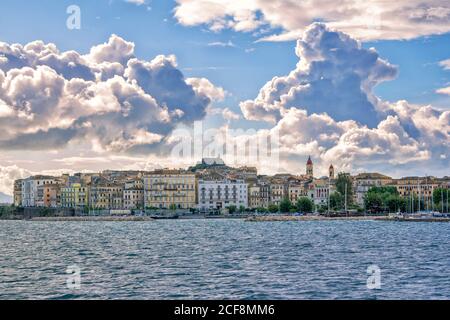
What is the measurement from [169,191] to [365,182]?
30.6 metres

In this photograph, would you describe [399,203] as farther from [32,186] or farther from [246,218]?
[32,186]

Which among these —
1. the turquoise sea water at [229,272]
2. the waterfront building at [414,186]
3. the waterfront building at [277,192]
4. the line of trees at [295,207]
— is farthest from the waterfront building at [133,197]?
the turquoise sea water at [229,272]

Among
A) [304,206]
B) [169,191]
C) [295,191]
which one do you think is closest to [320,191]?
[295,191]

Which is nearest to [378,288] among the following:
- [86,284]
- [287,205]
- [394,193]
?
[86,284]

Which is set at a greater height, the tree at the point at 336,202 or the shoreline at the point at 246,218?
the tree at the point at 336,202

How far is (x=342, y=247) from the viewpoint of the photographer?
1300 inches

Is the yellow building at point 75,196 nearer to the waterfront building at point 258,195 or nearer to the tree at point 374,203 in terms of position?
the waterfront building at point 258,195

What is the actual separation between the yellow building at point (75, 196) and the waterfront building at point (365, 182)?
37.3m

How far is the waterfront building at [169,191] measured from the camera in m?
106

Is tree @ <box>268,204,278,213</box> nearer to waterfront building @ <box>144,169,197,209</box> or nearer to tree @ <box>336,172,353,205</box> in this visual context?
tree @ <box>336,172,353,205</box>

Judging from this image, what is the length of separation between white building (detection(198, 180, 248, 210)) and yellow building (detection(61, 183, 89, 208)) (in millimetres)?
16244

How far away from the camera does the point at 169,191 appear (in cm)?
10544
